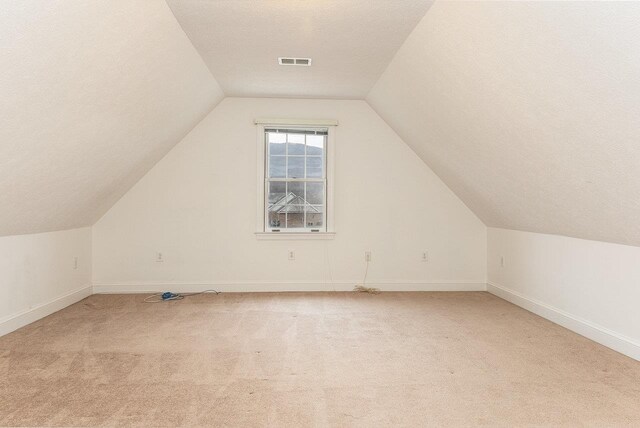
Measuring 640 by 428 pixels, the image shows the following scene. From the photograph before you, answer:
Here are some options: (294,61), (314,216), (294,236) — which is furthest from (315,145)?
(294,61)

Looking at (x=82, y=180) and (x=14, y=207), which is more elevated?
(x=82, y=180)

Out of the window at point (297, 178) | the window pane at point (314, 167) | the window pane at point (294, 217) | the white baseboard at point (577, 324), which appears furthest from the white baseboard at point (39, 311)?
the white baseboard at point (577, 324)

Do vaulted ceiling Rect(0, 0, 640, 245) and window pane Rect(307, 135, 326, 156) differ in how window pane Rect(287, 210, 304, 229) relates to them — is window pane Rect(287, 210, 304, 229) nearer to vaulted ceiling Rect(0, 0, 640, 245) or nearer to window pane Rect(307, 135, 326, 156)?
window pane Rect(307, 135, 326, 156)

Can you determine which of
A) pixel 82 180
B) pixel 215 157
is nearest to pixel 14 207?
pixel 82 180

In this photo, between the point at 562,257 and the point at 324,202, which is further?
the point at 324,202

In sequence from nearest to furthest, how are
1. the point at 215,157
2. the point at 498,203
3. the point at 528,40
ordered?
the point at 528,40 < the point at 498,203 < the point at 215,157

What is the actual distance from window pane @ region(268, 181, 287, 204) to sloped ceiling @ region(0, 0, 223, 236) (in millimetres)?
1319

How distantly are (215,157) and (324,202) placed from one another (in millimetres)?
1455

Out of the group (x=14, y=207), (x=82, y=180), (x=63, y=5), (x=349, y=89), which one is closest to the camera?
(x=63, y=5)

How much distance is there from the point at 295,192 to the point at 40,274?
2.80 metres

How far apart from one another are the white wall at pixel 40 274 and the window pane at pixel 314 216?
262cm

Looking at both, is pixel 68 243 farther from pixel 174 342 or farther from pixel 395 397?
pixel 395 397

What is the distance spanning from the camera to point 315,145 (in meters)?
5.10

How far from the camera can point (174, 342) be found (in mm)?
3082
